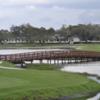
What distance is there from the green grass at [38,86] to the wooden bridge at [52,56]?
3662 centimetres

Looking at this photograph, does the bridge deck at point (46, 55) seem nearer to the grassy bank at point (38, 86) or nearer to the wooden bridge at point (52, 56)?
the wooden bridge at point (52, 56)

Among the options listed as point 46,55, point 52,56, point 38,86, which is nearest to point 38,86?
point 38,86

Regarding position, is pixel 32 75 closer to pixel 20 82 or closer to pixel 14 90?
pixel 20 82

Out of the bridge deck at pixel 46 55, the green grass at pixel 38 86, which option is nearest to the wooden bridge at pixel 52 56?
the bridge deck at pixel 46 55

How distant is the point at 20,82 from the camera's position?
161ft

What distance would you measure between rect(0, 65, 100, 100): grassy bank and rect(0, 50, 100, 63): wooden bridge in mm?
36624

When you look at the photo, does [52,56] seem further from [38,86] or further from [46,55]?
[38,86]

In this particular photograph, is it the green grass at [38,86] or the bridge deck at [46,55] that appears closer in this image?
the green grass at [38,86]

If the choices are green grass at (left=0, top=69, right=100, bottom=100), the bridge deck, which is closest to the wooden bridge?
the bridge deck

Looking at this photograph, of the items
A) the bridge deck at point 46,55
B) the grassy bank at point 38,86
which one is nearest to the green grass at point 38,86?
the grassy bank at point 38,86

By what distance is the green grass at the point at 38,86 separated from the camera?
1709 inches

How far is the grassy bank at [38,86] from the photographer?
1710 inches

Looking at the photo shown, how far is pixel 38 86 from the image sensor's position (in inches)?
1877

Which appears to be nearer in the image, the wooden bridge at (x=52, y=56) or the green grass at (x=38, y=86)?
the green grass at (x=38, y=86)
